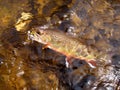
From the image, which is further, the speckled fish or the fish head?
the fish head

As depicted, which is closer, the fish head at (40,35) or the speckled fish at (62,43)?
the speckled fish at (62,43)

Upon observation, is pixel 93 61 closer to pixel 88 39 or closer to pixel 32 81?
pixel 88 39

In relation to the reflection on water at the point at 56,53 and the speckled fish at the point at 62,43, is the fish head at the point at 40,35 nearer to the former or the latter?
the speckled fish at the point at 62,43

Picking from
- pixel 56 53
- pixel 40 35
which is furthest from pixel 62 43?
pixel 40 35

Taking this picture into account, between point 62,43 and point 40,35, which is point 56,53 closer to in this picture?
point 62,43

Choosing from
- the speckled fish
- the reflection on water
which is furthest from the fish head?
the reflection on water

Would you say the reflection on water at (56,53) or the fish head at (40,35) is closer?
the reflection on water at (56,53)

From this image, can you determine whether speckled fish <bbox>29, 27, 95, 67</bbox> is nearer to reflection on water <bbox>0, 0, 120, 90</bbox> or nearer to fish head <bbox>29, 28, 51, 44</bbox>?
fish head <bbox>29, 28, 51, 44</bbox>

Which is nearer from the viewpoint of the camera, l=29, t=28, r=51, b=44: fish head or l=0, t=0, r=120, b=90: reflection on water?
l=0, t=0, r=120, b=90: reflection on water

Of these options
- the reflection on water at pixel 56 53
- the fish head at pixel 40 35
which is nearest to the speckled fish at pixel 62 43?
the fish head at pixel 40 35
